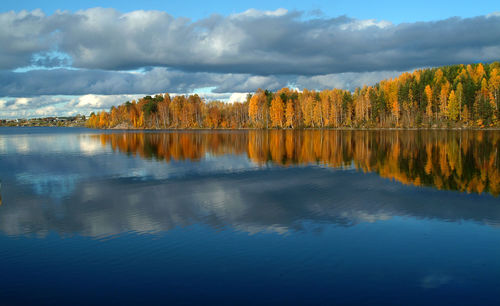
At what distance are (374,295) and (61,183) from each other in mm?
26050

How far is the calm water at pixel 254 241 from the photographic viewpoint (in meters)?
10.7

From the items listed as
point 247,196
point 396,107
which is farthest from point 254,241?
point 396,107

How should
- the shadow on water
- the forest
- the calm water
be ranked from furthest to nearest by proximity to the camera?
the forest < the shadow on water < the calm water

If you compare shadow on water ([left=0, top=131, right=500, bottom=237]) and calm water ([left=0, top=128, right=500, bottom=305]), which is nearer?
calm water ([left=0, top=128, right=500, bottom=305])

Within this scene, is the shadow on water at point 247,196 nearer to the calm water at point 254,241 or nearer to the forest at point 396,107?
the calm water at point 254,241

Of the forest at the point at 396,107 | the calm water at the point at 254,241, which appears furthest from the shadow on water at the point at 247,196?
the forest at the point at 396,107

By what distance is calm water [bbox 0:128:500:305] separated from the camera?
1071cm

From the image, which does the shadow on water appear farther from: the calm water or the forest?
the forest

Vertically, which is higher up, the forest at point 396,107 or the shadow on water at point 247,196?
the forest at point 396,107

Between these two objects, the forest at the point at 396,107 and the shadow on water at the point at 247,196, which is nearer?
the shadow on water at the point at 247,196

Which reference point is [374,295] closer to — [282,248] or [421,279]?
[421,279]

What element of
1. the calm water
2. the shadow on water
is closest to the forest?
the shadow on water

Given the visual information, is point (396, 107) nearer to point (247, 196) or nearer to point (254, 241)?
point (247, 196)

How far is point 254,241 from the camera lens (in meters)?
14.7
